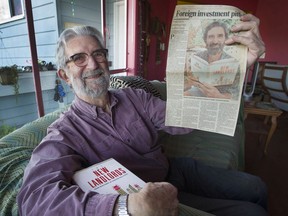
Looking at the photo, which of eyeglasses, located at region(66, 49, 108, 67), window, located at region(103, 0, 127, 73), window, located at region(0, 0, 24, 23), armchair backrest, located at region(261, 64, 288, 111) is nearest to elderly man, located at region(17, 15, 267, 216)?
eyeglasses, located at region(66, 49, 108, 67)

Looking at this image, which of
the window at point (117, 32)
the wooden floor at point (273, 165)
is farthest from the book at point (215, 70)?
the window at point (117, 32)

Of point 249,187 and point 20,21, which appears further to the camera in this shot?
point 20,21

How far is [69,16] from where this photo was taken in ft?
6.63

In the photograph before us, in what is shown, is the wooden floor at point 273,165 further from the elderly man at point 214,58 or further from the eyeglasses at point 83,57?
the eyeglasses at point 83,57

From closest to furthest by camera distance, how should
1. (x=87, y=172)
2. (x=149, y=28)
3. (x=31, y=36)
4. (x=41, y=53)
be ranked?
(x=87, y=172)
(x=31, y=36)
(x=41, y=53)
(x=149, y=28)

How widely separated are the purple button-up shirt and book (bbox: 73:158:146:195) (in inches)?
1.1

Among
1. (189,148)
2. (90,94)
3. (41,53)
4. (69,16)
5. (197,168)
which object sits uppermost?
(69,16)

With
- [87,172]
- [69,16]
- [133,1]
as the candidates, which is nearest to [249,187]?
[87,172]

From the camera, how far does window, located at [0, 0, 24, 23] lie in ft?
5.13

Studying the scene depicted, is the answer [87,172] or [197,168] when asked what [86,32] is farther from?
[197,168]

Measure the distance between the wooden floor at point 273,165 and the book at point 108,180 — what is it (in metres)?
1.37

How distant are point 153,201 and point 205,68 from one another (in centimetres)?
43

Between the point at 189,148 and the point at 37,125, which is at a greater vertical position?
the point at 37,125

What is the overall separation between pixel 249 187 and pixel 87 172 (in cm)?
77
